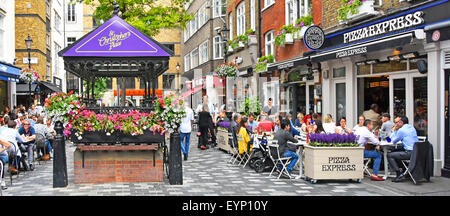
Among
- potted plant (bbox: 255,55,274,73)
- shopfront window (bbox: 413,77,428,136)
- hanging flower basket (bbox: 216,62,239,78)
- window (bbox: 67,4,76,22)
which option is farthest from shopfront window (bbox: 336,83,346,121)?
window (bbox: 67,4,76,22)

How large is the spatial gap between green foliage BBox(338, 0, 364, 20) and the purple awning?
691 cm

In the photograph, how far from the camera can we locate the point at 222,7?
33.3 meters

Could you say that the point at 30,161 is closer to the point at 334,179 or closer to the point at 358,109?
the point at 334,179

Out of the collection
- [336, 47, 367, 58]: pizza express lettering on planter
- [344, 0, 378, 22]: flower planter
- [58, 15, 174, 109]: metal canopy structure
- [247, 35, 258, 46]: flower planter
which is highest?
[247, 35, 258, 46]: flower planter

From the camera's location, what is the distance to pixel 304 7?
1825cm

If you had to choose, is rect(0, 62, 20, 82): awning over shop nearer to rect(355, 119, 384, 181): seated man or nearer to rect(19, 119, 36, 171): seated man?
rect(19, 119, 36, 171): seated man

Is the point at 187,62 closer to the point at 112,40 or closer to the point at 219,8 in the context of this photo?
the point at 219,8

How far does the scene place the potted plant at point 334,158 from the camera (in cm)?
936

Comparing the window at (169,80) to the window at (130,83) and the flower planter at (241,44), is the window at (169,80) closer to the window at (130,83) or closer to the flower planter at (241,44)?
the window at (130,83)

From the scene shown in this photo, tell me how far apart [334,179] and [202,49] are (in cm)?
3074

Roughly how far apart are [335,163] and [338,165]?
0.08m

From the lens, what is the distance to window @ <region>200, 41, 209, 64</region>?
122 feet

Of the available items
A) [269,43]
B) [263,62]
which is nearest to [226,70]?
[263,62]

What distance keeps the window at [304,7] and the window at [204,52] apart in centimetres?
1891
